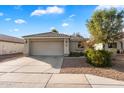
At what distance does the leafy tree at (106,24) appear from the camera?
19703 millimetres

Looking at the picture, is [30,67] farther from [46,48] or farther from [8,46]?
[8,46]

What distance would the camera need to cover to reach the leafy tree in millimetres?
19703

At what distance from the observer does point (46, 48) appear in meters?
25.1

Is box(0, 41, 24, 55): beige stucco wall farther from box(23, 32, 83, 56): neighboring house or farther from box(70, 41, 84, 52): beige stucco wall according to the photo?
box(70, 41, 84, 52): beige stucco wall

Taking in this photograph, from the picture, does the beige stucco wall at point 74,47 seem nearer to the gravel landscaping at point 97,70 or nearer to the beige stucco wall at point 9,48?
the beige stucco wall at point 9,48

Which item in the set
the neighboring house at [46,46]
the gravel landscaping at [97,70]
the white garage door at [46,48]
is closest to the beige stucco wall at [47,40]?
the neighboring house at [46,46]

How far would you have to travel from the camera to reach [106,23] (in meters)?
19.9

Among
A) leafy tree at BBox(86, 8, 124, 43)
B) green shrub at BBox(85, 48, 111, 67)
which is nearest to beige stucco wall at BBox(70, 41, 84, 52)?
leafy tree at BBox(86, 8, 124, 43)

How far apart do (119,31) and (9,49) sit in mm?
18203

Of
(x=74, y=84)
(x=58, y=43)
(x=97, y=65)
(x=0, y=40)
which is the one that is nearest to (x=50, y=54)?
(x=58, y=43)

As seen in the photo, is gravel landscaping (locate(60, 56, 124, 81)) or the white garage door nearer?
gravel landscaping (locate(60, 56, 124, 81))

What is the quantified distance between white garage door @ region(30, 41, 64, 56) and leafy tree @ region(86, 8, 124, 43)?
5996 millimetres

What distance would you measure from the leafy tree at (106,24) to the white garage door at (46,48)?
19.7ft
